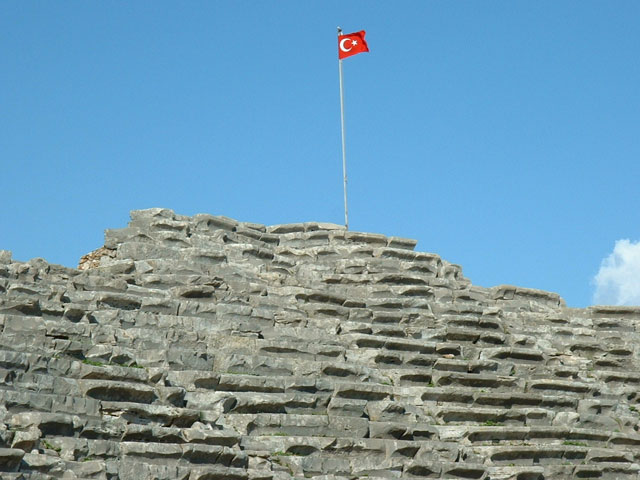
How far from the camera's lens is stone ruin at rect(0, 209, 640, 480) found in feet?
61.3

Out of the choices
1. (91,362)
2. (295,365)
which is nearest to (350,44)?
(295,365)

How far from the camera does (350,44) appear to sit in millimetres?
35562

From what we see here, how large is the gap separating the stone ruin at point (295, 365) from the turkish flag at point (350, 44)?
648cm

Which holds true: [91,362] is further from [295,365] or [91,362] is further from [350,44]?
[350,44]

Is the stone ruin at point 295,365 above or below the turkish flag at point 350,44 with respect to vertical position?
below

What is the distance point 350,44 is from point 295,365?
15408mm

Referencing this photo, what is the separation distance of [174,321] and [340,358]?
12.1 ft

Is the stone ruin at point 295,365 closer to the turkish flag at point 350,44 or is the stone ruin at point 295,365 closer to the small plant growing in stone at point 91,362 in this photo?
the small plant growing in stone at point 91,362

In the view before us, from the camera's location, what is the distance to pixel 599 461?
23.5m

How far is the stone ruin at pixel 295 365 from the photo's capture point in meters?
18.7

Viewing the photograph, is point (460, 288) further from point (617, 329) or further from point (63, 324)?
point (63, 324)

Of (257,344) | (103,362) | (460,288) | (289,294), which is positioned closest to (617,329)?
(460,288)

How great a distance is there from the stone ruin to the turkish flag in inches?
255

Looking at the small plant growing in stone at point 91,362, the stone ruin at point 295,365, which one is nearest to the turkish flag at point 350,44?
the stone ruin at point 295,365
